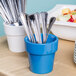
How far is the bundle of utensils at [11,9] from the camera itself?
0.57 metres

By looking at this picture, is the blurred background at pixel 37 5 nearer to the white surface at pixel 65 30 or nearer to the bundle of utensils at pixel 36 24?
the white surface at pixel 65 30

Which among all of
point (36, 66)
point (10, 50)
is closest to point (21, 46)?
point (10, 50)

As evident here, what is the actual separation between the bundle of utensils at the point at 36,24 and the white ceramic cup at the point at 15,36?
13cm

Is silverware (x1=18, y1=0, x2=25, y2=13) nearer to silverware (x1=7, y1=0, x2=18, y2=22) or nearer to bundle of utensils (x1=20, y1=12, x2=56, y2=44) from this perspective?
silverware (x1=7, y1=0, x2=18, y2=22)

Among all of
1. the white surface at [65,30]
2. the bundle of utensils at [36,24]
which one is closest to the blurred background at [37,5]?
the white surface at [65,30]

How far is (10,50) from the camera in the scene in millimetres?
617

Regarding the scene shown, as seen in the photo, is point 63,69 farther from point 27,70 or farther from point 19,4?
point 19,4

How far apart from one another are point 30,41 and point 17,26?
122 mm

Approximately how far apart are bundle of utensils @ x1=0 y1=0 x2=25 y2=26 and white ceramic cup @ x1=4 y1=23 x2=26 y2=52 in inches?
0.9

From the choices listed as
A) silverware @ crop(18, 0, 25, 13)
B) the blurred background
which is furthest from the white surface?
the blurred background

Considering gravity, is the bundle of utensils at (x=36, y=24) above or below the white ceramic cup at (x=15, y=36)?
above

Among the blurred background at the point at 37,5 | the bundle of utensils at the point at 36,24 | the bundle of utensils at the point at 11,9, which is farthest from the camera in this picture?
the blurred background at the point at 37,5

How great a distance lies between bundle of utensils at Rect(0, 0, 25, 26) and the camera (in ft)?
1.86

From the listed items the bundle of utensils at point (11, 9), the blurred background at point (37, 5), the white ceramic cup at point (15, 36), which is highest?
the bundle of utensils at point (11, 9)
